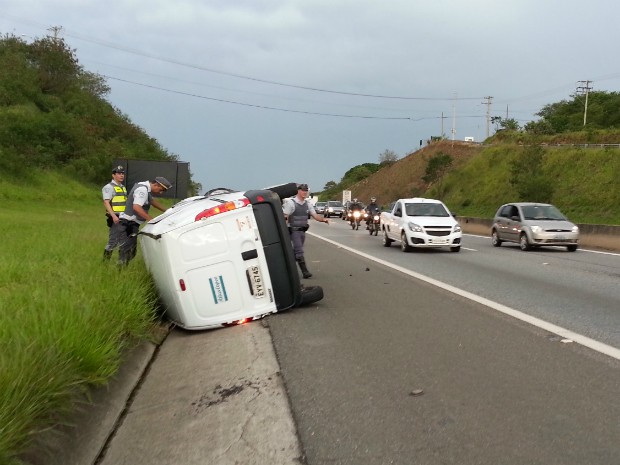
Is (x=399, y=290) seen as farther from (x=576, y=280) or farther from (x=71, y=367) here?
(x=71, y=367)

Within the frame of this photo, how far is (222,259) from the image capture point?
7168 mm

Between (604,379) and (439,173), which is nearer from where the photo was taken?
(604,379)

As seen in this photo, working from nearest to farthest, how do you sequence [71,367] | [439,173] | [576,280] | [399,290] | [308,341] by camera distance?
[71,367], [308,341], [399,290], [576,280], [439,173]

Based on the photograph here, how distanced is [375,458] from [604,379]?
2.58 meters

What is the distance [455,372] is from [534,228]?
15364mm

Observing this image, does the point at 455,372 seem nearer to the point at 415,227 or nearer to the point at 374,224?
the point at 415,227

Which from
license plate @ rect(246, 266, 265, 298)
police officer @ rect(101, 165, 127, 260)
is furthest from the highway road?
police officer @ rect(101, 165, 127, 260)

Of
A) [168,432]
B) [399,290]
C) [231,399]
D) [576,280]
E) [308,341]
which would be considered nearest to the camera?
[168,432]

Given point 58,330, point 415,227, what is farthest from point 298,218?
point 415,227

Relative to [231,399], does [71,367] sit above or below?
above

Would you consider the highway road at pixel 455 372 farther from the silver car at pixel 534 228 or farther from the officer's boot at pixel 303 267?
the silver car at pixel 534 228

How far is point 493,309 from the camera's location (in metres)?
8.83

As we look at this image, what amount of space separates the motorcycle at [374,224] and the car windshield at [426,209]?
9244 mm

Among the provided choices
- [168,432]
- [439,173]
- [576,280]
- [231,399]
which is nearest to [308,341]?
[231,399]
